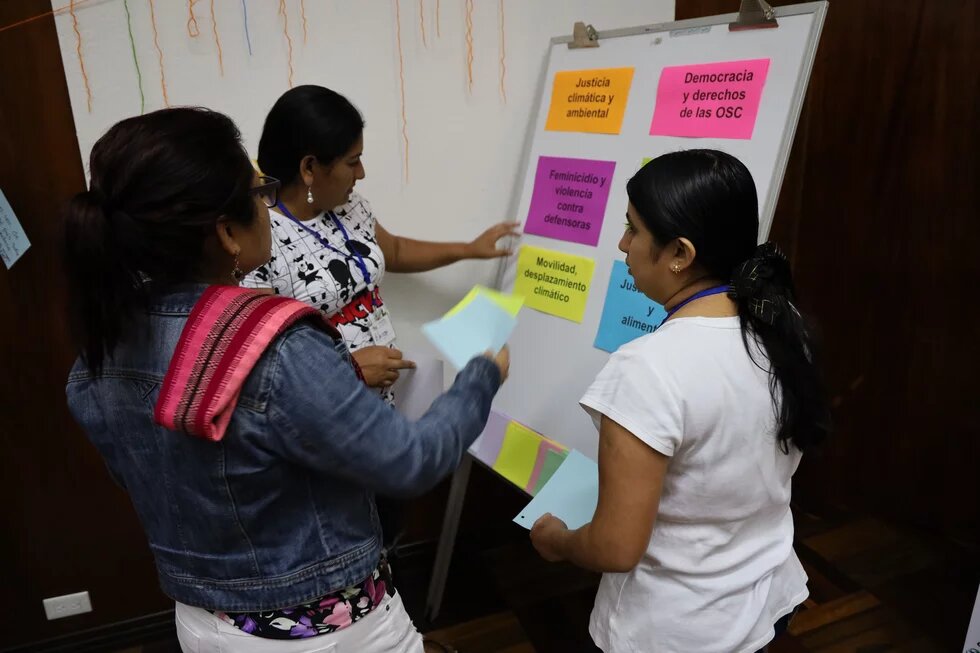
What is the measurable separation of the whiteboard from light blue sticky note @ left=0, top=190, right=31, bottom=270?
1.16 meters

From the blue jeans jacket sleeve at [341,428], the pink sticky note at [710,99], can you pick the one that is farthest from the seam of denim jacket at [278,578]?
the pink sticky note at [710,99]

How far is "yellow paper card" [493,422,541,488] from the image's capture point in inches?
63.2

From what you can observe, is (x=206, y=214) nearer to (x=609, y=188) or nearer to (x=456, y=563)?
(x=609, y=188)

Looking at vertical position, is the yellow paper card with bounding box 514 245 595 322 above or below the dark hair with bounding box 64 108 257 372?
below

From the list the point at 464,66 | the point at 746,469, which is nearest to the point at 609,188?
the point at 464,66

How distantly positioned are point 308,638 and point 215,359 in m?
0.43

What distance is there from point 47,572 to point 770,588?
73.3 inches

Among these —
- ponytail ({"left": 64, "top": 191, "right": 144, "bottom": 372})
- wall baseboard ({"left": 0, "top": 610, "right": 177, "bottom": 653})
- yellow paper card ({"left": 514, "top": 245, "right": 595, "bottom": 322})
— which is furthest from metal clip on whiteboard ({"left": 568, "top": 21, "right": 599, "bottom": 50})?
wall baseboard ({"left": 0, "top": 610, "right": 177, "bottom": 653})

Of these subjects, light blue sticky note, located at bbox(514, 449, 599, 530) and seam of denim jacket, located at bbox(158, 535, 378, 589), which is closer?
seam of denim jacket, located at bbox(158, 535, 378, 589)

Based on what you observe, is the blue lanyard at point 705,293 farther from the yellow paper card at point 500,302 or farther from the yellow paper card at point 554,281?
the yellow paper card at point 554,281

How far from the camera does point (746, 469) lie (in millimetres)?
960

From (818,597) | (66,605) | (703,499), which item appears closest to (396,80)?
(703,499)

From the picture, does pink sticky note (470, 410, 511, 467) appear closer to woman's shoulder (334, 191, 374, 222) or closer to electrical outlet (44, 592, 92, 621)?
woman's shoulder (334, 191, 374, 222)

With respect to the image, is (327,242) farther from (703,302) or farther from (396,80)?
(703,302)
